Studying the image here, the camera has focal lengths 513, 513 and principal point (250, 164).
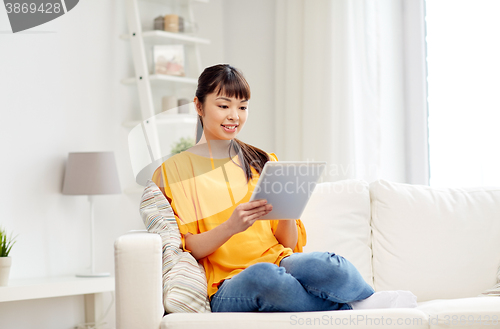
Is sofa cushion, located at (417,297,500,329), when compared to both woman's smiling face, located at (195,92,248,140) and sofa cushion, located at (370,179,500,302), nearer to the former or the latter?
sofa cushion, located at (370,179,500,302)

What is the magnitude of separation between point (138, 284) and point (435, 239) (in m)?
1.08

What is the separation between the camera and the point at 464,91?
2635 mm

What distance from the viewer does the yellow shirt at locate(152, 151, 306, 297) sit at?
154cm

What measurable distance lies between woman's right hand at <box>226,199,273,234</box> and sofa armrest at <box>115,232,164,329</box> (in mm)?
229

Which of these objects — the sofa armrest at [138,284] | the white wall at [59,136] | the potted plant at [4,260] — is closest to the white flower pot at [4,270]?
the potted plant at [4,260]

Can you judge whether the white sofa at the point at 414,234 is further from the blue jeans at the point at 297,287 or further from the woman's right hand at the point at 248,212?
the woman's right hand at the point at 248,212

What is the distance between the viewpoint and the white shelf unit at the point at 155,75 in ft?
9.62

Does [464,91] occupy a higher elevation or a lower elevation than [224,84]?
lower

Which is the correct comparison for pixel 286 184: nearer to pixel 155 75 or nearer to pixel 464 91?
pixel 464 91

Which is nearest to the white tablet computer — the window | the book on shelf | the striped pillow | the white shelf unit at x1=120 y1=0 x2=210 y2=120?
the striped pillow

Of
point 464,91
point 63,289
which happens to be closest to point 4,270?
point 63,289

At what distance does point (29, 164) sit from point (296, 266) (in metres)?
1.81

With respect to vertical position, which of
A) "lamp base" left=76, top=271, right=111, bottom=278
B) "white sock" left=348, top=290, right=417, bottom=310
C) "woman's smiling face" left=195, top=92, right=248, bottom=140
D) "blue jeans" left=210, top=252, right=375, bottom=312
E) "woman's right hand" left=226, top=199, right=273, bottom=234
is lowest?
"lamp base" left=76, top=271, right=111, bottom=278

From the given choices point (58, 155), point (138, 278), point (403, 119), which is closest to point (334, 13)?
point (403, 119)
